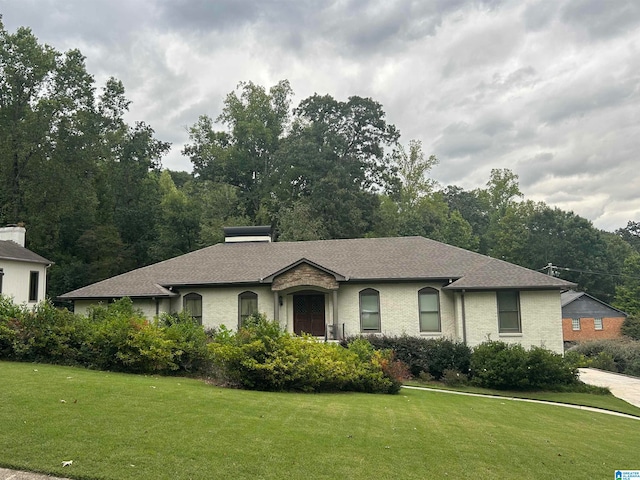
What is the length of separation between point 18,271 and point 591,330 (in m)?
44.0

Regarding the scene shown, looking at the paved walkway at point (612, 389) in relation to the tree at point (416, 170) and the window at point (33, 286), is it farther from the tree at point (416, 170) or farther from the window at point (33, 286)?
the tree at point (416, 170)

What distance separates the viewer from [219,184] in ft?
160

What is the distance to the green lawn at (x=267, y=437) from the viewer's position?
5977 mm

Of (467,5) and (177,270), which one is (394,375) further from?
(177,270)

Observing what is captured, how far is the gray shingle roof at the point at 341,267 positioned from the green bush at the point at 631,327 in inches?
964

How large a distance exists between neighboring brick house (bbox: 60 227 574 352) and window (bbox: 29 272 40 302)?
19.8ft

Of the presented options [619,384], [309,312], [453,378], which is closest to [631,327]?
[619,384]

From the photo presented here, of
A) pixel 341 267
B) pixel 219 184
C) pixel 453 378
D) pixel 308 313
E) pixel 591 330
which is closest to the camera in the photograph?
pixel 453 378

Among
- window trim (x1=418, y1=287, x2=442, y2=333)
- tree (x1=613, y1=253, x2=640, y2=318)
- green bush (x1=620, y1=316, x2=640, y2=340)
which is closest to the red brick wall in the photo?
green bush (x1=620, y1=316, x2=640, y2=340)

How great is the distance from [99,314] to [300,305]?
29.1ft

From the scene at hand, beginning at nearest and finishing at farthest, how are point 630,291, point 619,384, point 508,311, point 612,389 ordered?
1. point 612,389
2. point 619,384
3. point 508,311
4. point 630,291

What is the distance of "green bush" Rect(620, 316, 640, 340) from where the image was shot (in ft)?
130

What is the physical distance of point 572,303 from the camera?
142ft

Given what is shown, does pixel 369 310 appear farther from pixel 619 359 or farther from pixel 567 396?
pixel 619 359
